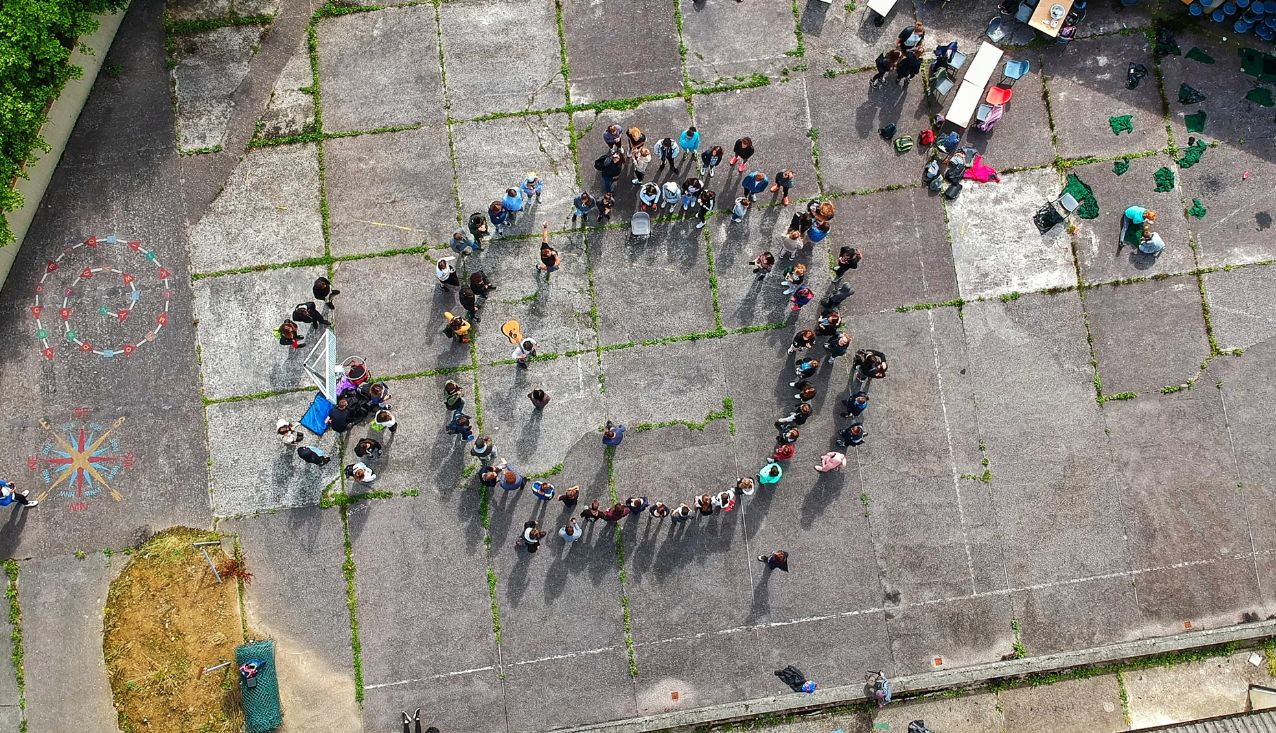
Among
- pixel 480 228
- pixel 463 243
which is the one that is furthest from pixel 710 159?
pixel 463 243

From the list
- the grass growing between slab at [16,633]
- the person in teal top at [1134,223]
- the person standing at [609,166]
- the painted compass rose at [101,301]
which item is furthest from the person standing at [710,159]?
the grass growing between slab at [16,633]

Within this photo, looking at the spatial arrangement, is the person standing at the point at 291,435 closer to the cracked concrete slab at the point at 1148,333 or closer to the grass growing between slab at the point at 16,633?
the grass growing between slab at the point at 16,633

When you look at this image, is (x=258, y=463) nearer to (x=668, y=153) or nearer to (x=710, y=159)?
(x=668, y=153)

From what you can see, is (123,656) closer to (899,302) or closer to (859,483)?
(859,483)

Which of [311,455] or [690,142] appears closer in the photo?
[311,455]

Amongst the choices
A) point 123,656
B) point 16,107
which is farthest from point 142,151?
point 123,656

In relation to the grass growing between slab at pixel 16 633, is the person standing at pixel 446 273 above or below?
above
